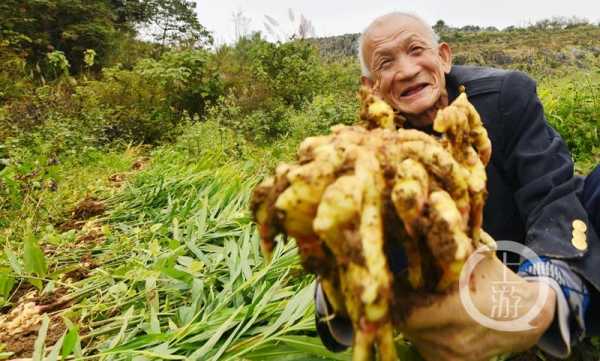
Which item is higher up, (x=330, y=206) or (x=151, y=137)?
(x=330, y=206)

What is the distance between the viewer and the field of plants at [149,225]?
3.62 feet

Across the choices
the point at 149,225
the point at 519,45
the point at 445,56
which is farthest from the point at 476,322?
the point at 519,45

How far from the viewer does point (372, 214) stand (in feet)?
1.51

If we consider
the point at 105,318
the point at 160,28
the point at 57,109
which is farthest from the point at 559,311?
the point at 160,28

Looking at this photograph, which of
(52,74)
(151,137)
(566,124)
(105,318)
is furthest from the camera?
(52,74)

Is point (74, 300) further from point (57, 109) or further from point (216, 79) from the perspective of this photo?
point (216, 79)

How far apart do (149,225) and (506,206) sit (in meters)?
1.64

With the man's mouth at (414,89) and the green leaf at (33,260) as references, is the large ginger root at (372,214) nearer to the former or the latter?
the man's mouth at (414,89)

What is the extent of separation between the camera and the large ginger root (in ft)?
1.46

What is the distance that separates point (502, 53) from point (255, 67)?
50.5 feet

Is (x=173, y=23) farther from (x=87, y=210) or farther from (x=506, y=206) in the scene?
(x=506, y=206)

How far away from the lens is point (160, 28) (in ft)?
45.1

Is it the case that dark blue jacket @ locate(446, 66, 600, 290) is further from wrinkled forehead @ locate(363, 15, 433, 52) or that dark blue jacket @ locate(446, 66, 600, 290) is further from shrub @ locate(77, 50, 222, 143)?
shrub @ locate(77, 50, 222, 143)

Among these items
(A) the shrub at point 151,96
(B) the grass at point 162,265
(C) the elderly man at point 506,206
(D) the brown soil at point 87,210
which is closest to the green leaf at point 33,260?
(B) the grass at point 162,265
